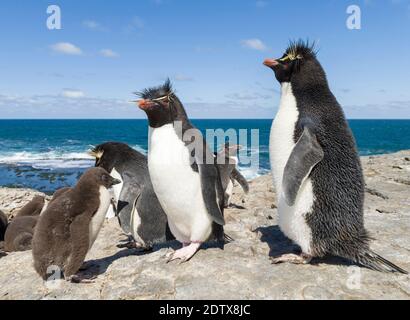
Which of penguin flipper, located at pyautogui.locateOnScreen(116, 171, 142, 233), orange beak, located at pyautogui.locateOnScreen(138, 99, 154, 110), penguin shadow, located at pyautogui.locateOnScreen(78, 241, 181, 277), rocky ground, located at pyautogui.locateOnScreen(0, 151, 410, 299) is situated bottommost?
penguin shadow, located at pyautogui.locateOnScreen(78, 241, 181, 277)

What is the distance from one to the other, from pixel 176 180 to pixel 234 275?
3.23ft

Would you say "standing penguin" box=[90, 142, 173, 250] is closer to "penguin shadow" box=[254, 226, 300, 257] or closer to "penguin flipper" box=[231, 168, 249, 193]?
"penguin shadow" box=[254, 226, 300, 257]

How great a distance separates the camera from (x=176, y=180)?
330 centimetres

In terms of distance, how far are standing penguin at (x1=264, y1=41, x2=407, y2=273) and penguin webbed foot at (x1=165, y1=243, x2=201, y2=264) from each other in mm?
790

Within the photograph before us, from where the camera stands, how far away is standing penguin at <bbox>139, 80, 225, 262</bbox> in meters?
3.29

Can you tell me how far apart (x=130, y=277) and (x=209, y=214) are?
2.98ft

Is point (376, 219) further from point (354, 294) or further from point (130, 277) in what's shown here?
point (130, 277)

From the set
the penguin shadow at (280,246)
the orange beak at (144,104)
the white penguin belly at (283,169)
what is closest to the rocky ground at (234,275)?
the penguin shadow at (280,246)

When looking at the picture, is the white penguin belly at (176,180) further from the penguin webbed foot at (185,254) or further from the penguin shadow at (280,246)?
the penguin shadow at (280,246)

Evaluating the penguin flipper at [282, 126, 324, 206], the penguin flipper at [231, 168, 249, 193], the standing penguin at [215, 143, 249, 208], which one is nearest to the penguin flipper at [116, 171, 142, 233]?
the penguin flipper at [282, 126, 324, 206]

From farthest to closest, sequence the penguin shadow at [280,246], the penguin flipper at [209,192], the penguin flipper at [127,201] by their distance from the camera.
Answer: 1. the penguin flipper at [127,201]
2. the penguin flipper at [209,192]
3. the penguin shadow at [280,246]

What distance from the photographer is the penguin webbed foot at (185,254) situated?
336 cm

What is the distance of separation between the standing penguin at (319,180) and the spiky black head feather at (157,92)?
3.62 feet
